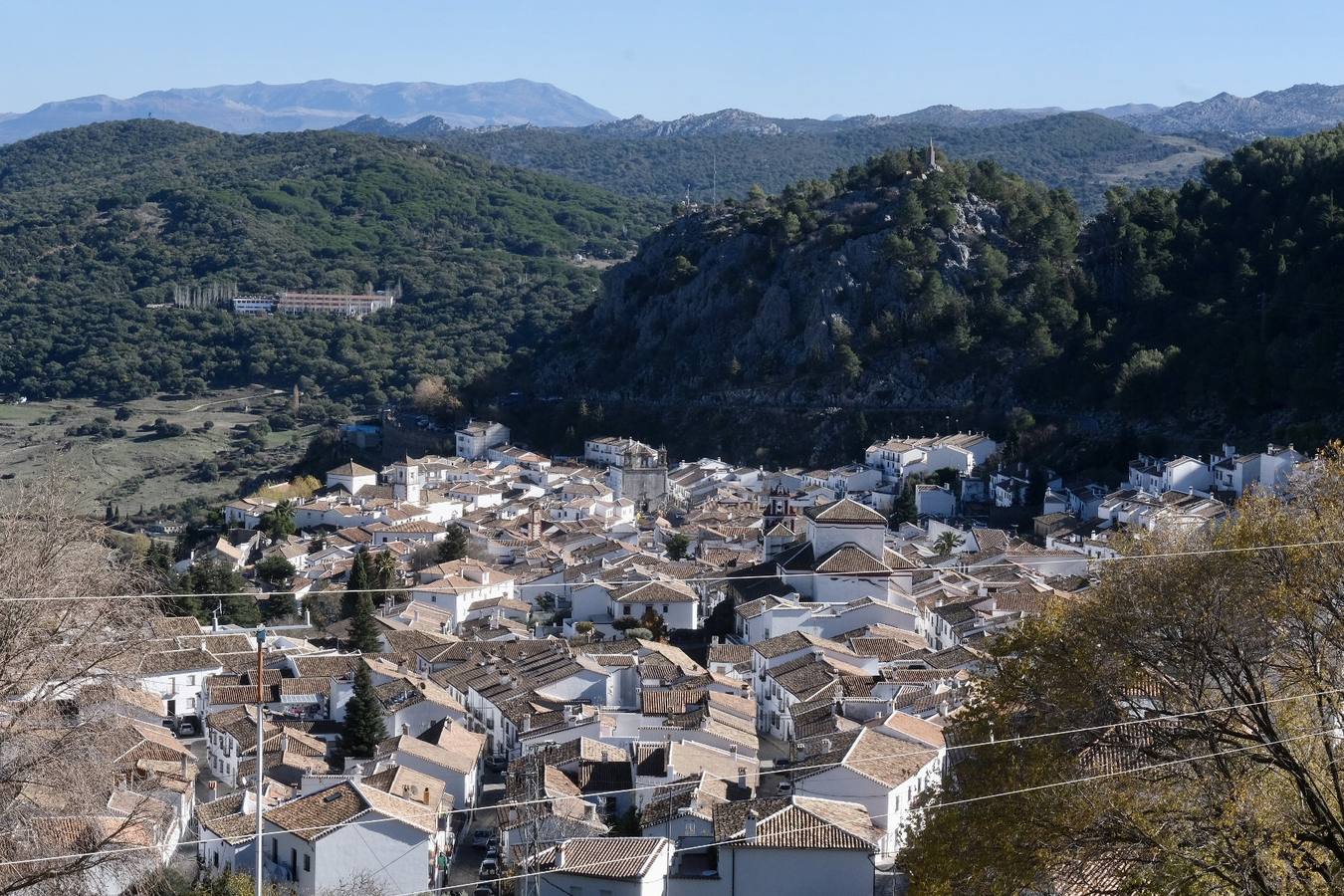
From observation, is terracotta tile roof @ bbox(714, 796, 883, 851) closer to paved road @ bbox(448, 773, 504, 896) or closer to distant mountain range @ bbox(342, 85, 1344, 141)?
paved road @ bbox(448, 773, 504, 896)

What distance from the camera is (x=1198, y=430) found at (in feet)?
131

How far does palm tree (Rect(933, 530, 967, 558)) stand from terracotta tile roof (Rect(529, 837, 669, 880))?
1713cm

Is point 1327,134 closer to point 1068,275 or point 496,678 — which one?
Answer: point 1068,275

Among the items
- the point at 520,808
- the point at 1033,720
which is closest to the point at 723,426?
the point at 520,808

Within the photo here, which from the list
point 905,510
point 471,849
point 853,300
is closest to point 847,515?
point 471,849

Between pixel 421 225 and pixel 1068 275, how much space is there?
170ft

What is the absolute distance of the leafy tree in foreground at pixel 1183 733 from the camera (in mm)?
9211

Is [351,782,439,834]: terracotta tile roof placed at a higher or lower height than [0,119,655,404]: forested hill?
higher

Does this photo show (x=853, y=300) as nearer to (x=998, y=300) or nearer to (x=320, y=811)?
(x=998, y=300)

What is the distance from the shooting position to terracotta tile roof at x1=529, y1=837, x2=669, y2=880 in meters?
13.2

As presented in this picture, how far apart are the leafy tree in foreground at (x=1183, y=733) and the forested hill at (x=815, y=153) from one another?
9956cm

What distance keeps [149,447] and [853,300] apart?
23.0m

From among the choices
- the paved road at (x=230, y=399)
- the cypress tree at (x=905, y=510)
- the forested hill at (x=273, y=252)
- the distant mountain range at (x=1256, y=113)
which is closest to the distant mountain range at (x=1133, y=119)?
the distant mountain range at (x=1256, y=113)

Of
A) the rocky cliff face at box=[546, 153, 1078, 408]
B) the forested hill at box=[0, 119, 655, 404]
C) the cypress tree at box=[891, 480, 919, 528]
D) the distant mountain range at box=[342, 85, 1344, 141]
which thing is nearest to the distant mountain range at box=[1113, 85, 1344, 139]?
the distant mountain range at box=[342, 85, 1344, 141]
